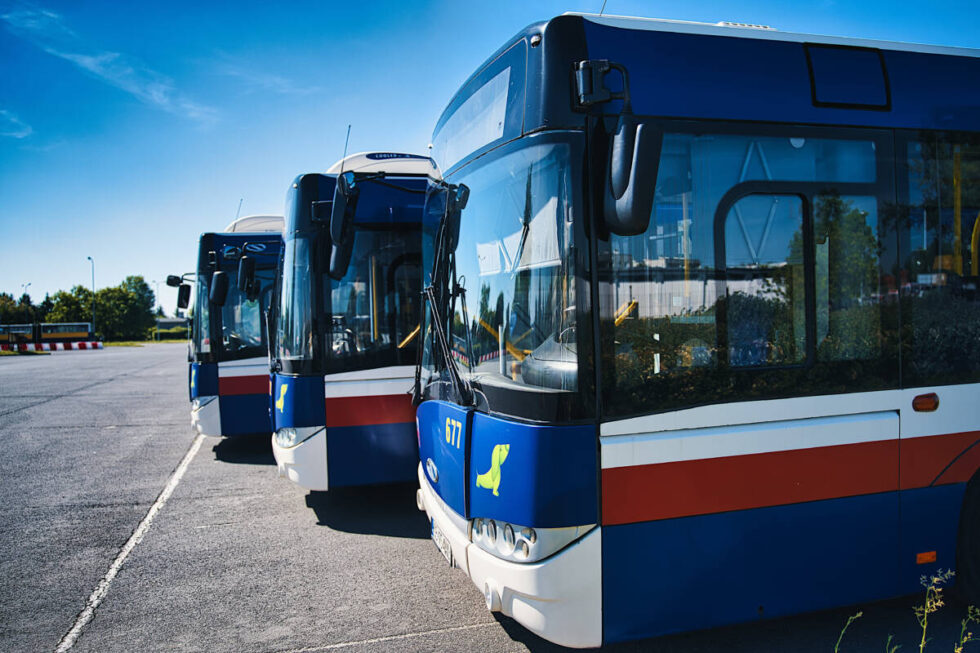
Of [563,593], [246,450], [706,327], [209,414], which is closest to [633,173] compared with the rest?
[706,327]

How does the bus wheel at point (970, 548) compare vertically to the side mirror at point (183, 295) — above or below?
below

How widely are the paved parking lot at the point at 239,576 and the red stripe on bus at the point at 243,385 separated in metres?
0.96

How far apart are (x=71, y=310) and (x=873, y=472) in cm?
10726

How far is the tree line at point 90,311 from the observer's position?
89.4m

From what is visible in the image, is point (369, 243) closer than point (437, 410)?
No

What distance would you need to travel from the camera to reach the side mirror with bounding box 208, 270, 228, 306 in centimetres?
853

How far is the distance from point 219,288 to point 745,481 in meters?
7.17

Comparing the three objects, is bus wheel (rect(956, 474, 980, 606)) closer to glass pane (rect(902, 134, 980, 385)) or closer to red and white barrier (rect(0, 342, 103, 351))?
glass pane (rect(902, 134, 980, 385))

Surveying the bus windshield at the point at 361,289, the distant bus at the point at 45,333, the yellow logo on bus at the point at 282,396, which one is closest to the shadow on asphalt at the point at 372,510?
the yellow logo on bus at the point at 282,396

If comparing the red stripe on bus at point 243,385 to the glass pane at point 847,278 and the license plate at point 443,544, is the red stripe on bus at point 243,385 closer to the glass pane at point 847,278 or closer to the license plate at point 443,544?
the license plate at point 443,544

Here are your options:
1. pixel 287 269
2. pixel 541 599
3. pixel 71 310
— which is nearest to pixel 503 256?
pixel 541 599

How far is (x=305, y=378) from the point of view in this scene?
6070 mm

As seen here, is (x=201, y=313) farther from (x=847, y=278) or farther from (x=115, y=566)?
(x=847, y=278)

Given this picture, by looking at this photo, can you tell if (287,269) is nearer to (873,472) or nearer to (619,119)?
(619,119)
